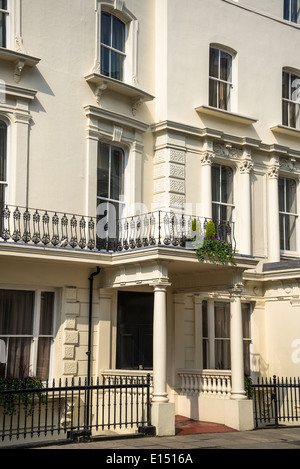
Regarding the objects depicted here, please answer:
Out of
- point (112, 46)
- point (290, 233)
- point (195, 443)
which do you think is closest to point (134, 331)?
point (195, 443)

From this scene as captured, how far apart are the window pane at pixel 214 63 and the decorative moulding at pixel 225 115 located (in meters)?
1.41

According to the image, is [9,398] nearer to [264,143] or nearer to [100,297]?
[100,297]

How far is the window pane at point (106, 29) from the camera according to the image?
1814 cm

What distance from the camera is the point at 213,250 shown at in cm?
1576

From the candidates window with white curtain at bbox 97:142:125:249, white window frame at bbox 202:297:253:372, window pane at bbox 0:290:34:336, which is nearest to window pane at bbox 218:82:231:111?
window with white curtain at bbox 97:142:125:249

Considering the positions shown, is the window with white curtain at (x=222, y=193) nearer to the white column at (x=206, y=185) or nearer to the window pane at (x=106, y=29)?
the white column at (x=206, y=185)

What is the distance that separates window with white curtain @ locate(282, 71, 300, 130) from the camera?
2219 cm

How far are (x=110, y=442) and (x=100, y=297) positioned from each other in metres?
4.29

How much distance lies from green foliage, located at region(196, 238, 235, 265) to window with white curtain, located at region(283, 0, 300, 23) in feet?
36.4

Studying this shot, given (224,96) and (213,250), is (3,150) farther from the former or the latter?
(224,96)

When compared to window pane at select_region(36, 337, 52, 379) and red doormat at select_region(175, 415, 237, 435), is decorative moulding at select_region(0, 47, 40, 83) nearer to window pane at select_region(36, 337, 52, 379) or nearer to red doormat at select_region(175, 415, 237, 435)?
window pane at select_region(36, 337, 52, 379)

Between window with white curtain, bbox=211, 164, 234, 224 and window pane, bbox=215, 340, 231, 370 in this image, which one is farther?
window with white curtain, bbox=211, 164, 234, 224

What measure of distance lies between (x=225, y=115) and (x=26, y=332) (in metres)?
8.98

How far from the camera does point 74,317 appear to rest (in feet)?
53.4
